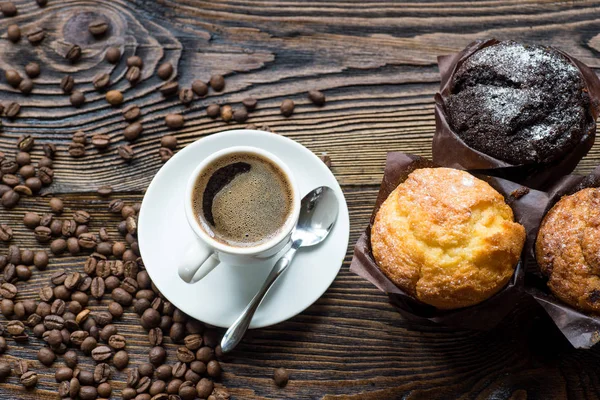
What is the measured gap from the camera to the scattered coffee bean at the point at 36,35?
8.55 ft

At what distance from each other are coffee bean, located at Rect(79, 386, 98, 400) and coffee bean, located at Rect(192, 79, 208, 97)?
120 cm

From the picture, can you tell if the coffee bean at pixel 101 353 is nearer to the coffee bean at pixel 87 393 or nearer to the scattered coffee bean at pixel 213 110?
the coffee bean at pixel 87 393

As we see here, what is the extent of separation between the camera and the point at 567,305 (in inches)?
81.4

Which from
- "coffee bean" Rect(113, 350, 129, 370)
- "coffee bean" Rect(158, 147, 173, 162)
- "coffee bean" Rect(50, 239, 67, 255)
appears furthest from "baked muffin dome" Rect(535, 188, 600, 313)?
"coffee bean" Rect(50, 239, 67, 255)

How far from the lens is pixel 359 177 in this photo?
257cm

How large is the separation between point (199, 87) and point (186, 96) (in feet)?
→ 0.21

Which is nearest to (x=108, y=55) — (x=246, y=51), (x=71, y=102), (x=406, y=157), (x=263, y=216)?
(x=71, y=102)

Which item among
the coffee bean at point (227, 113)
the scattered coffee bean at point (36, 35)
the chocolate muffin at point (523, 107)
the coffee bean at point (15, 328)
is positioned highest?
the chocolate muffin at point (523, 107)

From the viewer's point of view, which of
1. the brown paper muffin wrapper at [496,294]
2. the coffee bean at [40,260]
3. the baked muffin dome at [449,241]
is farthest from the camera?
the coffee bean at [40,260]

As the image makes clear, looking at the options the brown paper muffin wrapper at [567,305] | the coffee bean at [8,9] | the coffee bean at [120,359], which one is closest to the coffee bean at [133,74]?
the coffee bean at [8,9]

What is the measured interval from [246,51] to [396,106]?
65 cm

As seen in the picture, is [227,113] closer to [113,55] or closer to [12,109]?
[113,55]

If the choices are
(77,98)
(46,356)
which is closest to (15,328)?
(46,356)

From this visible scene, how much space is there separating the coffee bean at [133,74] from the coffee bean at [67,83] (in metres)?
0.22
